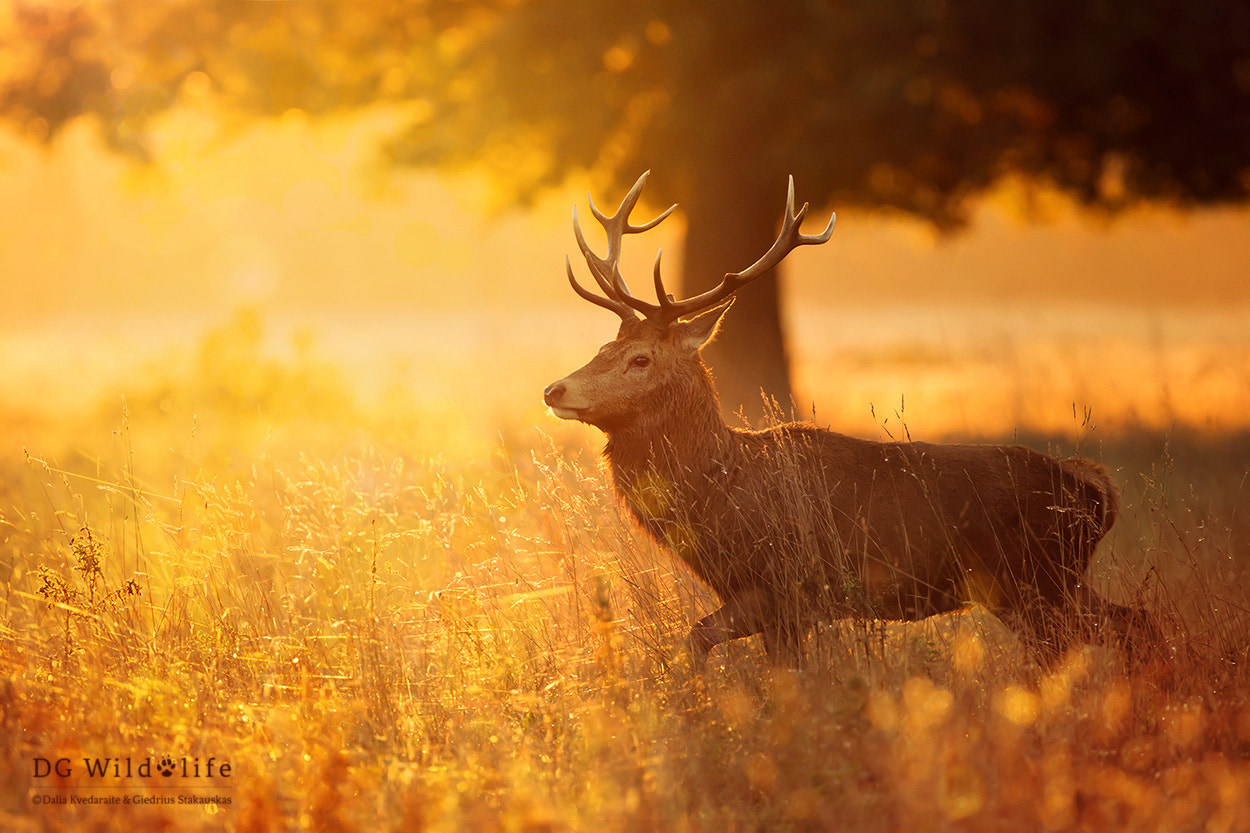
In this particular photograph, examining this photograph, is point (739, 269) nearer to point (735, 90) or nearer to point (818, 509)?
point (735, 90)

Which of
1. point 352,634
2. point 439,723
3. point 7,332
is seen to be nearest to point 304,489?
point 352,634

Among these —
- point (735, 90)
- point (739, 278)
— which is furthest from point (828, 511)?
point (735, 90)

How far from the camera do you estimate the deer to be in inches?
198

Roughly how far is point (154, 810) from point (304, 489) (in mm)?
3990

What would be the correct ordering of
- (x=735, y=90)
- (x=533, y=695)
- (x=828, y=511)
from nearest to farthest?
1. (x=533, y=695)
2. (x=828, y=511)
3. (x=735, y=90)

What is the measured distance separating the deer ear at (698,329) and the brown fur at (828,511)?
0.30 ft

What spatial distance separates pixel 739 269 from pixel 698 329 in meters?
6.16

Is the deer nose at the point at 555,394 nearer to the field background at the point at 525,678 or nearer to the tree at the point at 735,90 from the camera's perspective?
the field background at the point at 525,678

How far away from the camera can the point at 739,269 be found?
1176 cm

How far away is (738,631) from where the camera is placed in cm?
491

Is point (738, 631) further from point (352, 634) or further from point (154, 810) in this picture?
point (154, 810)

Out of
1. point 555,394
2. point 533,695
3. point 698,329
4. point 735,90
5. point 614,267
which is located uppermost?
point 735,90

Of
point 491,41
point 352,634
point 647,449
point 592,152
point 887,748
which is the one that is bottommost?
point 887,748

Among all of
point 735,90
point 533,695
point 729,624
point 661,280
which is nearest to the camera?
point 533,695
